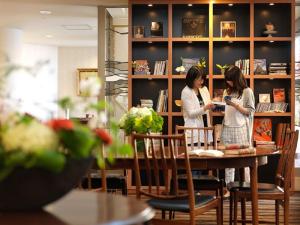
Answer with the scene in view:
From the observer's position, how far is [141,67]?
270 inches

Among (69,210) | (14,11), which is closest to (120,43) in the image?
(14,11)

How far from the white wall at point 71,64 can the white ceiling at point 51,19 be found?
121 cm

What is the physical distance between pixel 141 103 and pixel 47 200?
16.8 feet

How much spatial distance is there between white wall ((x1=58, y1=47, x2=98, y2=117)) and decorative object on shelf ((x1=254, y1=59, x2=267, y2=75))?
7774 millimetres

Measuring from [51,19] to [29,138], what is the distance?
7.85 metres

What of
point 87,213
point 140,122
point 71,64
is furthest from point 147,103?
point 71,64

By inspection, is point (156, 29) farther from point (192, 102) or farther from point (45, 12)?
point (45, 12)

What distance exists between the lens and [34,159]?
5.13 feet

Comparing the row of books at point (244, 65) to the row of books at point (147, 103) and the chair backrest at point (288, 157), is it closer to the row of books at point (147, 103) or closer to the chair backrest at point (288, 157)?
the row of books at point (147, 103)

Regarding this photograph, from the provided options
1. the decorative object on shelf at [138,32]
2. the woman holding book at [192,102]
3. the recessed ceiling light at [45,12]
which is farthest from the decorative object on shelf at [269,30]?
the recessed ceiling light at [45,12]

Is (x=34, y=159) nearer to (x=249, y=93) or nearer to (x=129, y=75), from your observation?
(x=249, y=93)

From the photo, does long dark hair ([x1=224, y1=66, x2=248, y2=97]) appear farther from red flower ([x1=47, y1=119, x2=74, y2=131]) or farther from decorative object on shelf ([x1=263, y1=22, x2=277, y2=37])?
red flower ([x1=47, y1=119, x2=74, y2=131])

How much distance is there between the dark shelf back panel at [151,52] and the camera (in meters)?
6.97

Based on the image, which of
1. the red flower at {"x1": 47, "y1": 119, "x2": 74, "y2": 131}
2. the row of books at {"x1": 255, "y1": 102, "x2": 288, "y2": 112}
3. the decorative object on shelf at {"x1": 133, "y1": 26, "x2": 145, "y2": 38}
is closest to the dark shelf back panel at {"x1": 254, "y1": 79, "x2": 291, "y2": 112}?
the row of books at {"x1": 255, "y1": 102, "x2": 288, "y2": 112}
